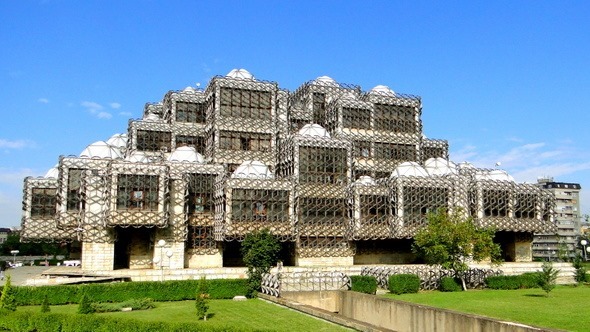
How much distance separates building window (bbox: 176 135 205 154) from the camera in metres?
67.4

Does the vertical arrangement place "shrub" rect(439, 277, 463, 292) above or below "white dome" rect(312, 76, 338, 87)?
below

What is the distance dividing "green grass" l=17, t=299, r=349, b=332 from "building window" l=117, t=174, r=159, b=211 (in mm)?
17886

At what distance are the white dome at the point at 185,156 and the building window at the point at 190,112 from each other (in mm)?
8007

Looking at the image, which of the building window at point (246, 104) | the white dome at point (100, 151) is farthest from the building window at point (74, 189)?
the building window at point (246, 104)

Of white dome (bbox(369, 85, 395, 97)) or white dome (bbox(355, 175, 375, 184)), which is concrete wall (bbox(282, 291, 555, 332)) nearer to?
white dome (bbox(355, 175, 375, 184))

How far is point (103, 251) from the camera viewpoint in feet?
173

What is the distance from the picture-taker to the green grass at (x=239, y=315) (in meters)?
26.9

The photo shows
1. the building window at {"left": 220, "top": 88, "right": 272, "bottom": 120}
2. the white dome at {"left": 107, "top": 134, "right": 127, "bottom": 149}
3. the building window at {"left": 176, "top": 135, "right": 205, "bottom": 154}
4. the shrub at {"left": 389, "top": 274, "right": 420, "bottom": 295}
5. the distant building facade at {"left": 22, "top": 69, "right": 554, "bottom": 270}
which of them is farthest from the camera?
the white dome at {"left": 107, "top": 134, "right": 127, "bottom": 149}

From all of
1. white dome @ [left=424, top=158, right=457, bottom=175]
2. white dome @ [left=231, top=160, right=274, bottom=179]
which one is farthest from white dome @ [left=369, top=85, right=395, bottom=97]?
white dome @ [left=231, top=160, right=274, bottom=179]

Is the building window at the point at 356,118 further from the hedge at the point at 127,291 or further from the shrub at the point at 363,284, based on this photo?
the hedge at the point at 127,291

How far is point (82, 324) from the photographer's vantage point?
25344 mm

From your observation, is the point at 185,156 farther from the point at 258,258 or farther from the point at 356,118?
the point at 258,258

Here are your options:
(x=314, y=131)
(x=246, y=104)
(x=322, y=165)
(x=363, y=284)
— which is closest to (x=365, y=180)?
(x=322, y=165)

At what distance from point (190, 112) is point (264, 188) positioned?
730 inches
